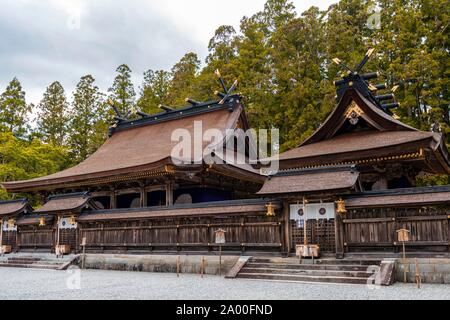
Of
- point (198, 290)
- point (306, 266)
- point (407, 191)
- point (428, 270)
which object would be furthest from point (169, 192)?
point (428, 270)

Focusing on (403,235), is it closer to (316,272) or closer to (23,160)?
(316,272)

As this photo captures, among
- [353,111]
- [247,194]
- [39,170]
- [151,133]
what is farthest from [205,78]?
[353,111]

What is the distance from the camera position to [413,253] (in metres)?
12.2

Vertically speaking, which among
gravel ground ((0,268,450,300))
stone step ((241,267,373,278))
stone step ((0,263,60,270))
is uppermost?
stone step ((241,267,373,278))

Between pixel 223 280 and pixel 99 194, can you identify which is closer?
pixel 223 280

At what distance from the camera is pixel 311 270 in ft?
41.6

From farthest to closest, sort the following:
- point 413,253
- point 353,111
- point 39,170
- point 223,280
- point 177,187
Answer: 1. point 39,170
2. point 177,187
3. point 353,111
4. point 223,280
5. point 413,253

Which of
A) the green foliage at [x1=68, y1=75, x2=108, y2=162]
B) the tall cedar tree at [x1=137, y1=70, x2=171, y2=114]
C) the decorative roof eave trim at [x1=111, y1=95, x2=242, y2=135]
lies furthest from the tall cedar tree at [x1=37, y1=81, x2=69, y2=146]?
the decorative roof eave trim at [x1=111, y1=95, x2=242, y2=135]

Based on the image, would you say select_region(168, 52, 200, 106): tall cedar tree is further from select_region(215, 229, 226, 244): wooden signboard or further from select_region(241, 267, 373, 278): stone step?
select_region(241, 267, 373, 278): stone step

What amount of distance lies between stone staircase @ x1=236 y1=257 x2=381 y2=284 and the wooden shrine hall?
25.5 inches

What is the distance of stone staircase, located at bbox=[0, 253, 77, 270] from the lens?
1840 centimetres

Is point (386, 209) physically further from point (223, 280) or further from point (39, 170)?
point (39, 170)

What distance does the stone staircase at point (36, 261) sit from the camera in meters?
18.4

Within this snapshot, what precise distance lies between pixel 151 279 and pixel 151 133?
549 inches
